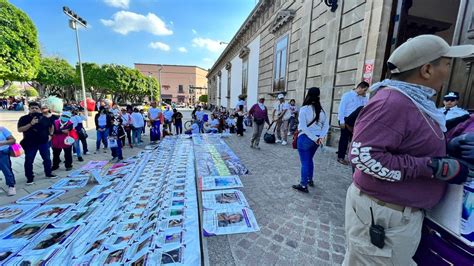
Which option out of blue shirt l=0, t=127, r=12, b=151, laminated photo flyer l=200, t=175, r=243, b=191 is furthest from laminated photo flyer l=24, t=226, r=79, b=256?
blue shirt l=0, t=127, r=12, b=151

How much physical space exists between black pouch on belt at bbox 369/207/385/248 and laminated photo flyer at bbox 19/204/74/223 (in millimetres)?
4022

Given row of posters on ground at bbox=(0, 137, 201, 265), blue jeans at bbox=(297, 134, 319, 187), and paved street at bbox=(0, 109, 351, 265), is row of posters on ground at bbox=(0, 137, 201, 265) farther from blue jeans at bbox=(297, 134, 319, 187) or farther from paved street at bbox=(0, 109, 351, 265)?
blue jeans at bbox=(297, 134, 319, 187)

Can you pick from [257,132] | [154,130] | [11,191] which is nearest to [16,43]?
[154,130]

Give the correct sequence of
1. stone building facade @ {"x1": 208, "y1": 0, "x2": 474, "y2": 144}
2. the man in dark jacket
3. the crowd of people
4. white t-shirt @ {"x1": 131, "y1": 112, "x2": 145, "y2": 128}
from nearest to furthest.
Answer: the man in dark jacket
stone building facade @ {"x1": 208, "y1": 0, "x2": 474, "y2": 144}
white t-shirt @ {"x1": 131, "y1": 112, "x2": 145, "y2": 128}
the crowd of people

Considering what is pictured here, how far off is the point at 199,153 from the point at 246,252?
15.0 feet

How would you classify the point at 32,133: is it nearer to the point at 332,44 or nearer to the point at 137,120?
the point at 137,120

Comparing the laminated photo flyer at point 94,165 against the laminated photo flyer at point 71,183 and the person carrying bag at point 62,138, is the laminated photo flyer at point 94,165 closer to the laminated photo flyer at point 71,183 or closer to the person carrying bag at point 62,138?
the person carrying bag at point 62,138

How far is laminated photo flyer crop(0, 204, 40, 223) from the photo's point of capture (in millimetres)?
3060

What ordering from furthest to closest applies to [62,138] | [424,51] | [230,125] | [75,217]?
[230,125] < [62,138] < [75,217] < [424,51]

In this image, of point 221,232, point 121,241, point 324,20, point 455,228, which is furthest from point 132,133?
point 455,228

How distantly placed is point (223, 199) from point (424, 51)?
120 inches

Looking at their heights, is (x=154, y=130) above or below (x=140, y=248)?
above

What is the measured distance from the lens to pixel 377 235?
117 centimetres

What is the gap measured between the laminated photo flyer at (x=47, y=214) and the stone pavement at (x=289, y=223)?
2.52 metres
